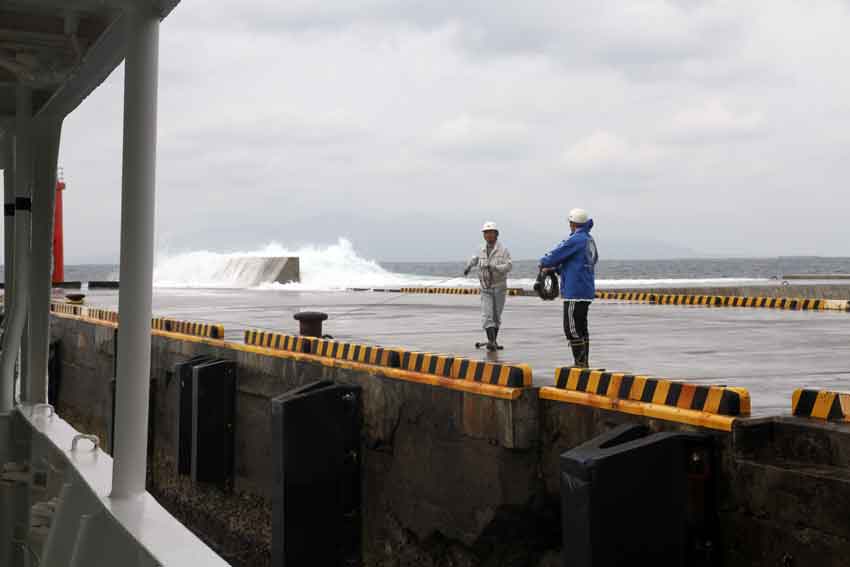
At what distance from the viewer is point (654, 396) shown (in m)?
5.92

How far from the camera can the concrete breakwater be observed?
5.04 meters

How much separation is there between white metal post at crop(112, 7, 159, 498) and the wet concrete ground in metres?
3.41

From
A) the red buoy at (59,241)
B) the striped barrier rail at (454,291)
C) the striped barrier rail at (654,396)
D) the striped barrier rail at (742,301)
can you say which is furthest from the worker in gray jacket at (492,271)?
the red buoy at (59,241)

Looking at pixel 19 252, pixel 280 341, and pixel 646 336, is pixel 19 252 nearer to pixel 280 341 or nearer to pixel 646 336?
pixel 280 341

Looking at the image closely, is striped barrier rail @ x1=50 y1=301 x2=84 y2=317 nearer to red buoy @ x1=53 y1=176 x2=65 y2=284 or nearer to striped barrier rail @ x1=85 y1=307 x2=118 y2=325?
striped barrier rail @ x1=85 y1=307 x2=118 y2=325

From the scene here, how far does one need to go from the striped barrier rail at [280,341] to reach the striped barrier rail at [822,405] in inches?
219

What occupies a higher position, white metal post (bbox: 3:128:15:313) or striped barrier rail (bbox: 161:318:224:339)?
white metal post (bbox: 3:128:15:313)

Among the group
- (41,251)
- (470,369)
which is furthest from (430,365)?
(41,251)

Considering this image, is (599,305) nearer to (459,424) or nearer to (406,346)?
(406,346)

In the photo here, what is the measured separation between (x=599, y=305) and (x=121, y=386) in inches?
792

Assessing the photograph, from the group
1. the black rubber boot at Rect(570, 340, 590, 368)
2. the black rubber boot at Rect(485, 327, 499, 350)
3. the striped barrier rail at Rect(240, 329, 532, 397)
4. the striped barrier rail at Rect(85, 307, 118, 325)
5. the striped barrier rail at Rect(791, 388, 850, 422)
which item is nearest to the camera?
the striped barrier rail at Rect(791, 388, 850, 422)

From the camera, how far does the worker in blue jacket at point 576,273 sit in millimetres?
9875

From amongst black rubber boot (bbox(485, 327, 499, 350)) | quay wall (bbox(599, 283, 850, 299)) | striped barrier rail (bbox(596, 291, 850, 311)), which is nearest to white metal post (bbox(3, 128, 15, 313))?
black rubber boot (bbox(485, 327, 499, 350))

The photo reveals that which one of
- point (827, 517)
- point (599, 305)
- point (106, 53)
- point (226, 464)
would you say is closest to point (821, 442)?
point (827, 517)
